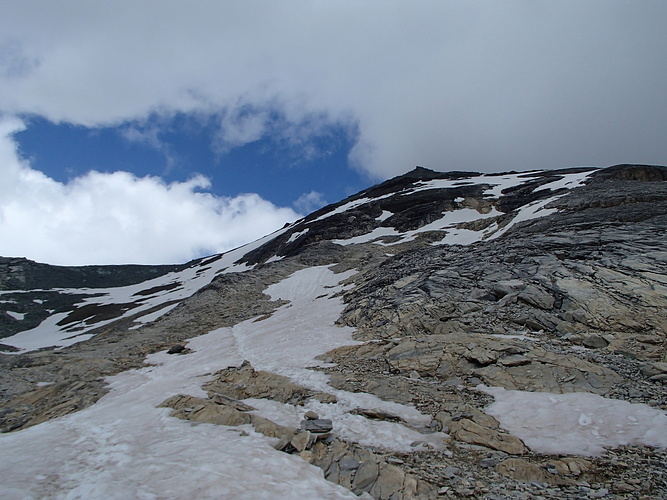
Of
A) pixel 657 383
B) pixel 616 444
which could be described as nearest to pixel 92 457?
pixel 616 444

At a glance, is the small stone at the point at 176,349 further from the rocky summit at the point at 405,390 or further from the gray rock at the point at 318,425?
the gray rock at the point at 318,425

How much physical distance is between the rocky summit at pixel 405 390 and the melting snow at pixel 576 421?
51 millimetres

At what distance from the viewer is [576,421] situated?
30.9ft

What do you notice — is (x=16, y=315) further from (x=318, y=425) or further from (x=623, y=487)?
(x=623, y=487)

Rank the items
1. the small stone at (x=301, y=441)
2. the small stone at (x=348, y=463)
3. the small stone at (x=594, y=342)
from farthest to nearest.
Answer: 1. the small stone at (x=594, y=342)
2. the small stone at (x=301, y=441)
3. the small stone at (x=348, y=463)

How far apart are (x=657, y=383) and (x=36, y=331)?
8362 cm

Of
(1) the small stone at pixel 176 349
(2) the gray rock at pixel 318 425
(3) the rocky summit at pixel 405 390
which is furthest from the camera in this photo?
(1) the small stone at pixel 176 349

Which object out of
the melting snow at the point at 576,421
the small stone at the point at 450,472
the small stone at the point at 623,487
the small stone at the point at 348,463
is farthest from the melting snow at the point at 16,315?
the small stone at the point at 623,487

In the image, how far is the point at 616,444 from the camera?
8.18 meters

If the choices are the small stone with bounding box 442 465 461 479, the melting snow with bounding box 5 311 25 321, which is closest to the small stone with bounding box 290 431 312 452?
the small stone with bounding box 442 465 461 479

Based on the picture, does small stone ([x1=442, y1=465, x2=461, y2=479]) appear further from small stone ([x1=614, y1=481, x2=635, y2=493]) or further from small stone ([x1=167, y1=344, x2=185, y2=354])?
small stone ([x1=167, y1=344, x2=185, y2=354])

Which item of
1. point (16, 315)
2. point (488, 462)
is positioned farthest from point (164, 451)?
point (16, 315)

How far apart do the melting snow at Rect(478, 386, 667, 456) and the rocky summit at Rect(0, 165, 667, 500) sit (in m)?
0.05

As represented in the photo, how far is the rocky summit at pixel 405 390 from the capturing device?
24.1ft
